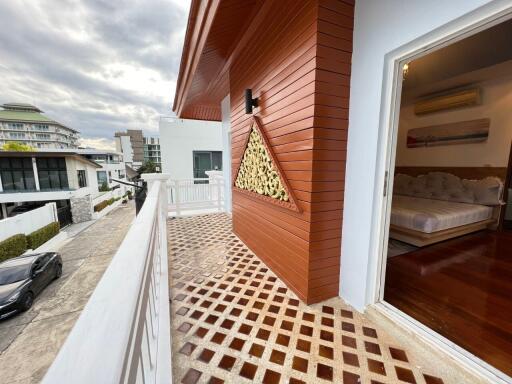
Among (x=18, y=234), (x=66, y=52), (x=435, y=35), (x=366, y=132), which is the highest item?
(x=66, y=52)

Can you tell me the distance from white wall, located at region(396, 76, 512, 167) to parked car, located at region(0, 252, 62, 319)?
965 cm

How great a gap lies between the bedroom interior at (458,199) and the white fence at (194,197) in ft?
12.7

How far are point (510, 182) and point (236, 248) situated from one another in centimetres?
480

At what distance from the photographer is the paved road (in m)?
3.48

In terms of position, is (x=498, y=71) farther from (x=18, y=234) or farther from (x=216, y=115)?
(x=18, y=234)

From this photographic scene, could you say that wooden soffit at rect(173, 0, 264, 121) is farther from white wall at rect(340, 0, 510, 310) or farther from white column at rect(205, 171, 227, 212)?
white column at rect(205, 171, 227, 212)

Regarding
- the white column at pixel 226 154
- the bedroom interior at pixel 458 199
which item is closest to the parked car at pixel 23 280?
the white column at pixel 226 154

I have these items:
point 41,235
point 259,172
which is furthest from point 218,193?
point 41,235

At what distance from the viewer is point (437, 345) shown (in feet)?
4.36

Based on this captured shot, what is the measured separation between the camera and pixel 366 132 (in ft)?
5.29

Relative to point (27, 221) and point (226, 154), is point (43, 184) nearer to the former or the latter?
point (27, 221)

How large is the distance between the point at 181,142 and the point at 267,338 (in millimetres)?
8670

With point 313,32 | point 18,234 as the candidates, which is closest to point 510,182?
point 313,32

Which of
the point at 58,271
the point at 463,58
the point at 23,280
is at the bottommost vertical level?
the point at 58,271
